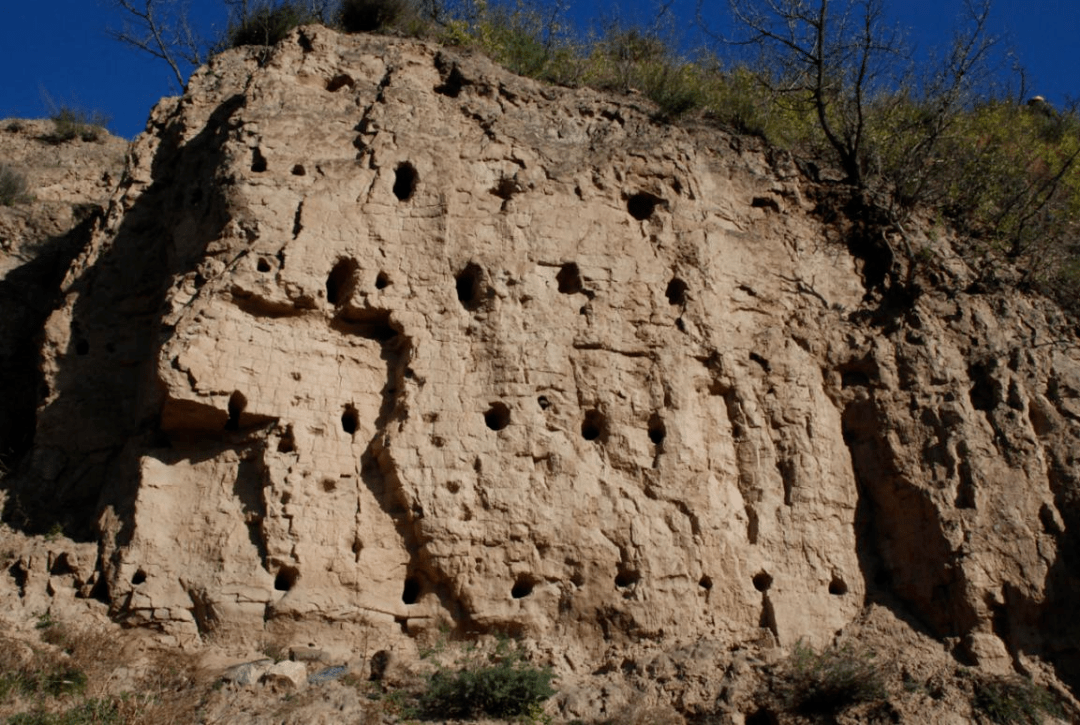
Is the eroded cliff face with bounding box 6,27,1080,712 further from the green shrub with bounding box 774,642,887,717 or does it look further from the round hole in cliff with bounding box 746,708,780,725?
the round hole in cliff with bounding box 746,708,780,725

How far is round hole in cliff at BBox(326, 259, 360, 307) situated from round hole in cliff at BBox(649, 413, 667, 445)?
2.63m

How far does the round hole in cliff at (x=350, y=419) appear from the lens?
29.1 feet

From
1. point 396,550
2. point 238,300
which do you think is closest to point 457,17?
point 238,300

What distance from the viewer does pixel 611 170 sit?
34.0 ft

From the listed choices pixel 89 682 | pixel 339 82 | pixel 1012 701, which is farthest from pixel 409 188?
pixel 1012 701

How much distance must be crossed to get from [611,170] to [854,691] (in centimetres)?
491

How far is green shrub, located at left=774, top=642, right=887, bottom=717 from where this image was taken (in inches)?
316

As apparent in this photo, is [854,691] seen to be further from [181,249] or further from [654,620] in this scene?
[181,249]

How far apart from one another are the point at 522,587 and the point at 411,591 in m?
0.83

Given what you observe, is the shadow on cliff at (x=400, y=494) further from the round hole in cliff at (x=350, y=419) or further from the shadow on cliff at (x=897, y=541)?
the shadow on cliff at (x=897, y=541)

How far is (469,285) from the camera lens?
9.59 m

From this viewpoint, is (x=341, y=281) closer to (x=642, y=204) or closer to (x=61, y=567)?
(x=642, y=204)

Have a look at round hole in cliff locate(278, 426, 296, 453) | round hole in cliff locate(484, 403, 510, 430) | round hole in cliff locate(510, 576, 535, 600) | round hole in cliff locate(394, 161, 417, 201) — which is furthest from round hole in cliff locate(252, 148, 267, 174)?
round hole in cliff locate(510, 576, 535, 600)

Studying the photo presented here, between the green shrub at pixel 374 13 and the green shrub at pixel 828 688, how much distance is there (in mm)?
7776
